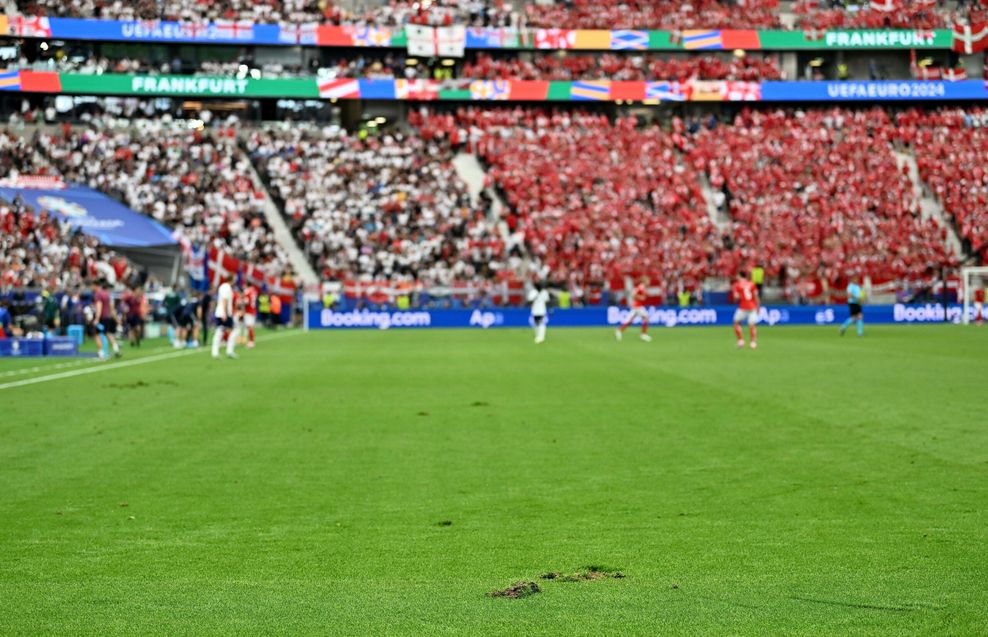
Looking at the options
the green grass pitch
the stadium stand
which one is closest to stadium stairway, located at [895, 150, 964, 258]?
the stadium stand

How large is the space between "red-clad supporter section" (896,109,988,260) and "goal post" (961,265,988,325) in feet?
11.9

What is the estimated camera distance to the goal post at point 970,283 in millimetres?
50500

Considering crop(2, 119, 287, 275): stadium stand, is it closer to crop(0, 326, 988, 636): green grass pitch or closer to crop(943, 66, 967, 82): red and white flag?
crop(0, 326, 988, 636): green grass pitch

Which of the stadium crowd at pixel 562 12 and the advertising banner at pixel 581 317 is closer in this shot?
the advertising banner at pixel 581 317

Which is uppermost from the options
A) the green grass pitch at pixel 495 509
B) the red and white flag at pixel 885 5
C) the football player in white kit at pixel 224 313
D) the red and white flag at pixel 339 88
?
the red and white flag at pixel 885 5

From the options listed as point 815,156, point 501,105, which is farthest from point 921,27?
point 501,105

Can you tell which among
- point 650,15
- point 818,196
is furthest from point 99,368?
point 650,15

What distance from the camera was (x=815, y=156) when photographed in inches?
2425

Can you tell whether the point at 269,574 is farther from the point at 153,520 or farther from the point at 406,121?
the point at 406,121

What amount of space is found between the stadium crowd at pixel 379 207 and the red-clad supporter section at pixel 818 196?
484 inches

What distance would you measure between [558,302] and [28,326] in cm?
2247

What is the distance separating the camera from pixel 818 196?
5828 centimetres

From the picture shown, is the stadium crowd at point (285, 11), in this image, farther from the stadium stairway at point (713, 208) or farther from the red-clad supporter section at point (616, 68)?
the stadium stairway at point (713, 208)

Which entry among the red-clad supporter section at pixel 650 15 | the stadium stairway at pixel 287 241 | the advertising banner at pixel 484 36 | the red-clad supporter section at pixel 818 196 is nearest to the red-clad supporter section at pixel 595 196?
the red-clad supporter section at pixel 818 196
